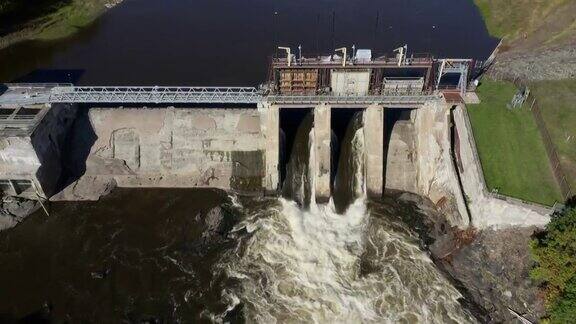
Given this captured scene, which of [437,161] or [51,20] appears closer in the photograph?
[437,161]

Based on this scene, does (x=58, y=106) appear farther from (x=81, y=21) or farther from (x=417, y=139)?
(x=417, y=139)

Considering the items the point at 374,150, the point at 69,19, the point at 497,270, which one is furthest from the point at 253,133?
the point at 69,19

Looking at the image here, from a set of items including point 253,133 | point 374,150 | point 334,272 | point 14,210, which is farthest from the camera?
point 253,133

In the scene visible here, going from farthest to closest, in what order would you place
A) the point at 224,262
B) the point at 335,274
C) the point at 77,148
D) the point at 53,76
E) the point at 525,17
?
1. the point at 525,17
2. the point at 53,76
3. the point at 77,148
4. the point at 224,262
5. the point at 335,274

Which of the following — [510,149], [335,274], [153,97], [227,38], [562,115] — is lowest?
[335,274]

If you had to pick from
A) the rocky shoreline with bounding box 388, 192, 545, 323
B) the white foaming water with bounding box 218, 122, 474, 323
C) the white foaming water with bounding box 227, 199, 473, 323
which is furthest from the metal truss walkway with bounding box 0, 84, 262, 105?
the rocky shoreline with bounding box 388, 192, 545, 323

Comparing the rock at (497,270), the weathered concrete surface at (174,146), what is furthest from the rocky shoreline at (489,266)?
the weathered concrete surface at (174,146)

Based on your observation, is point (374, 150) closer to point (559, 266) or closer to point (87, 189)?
point (559, 266)
